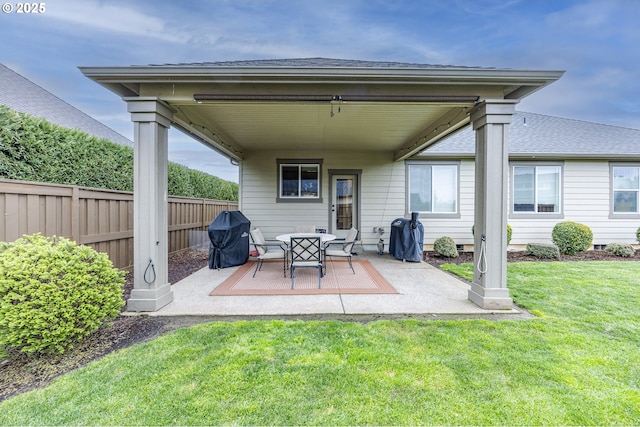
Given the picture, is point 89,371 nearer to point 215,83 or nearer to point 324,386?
point 324,386

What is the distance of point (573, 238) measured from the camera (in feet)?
25.0

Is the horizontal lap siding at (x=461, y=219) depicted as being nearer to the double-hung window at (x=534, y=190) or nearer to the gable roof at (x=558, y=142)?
the gable roof at (x=558, y=142)

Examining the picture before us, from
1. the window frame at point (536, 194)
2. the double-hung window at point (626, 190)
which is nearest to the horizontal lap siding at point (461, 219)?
the window frame at point (536, 194)

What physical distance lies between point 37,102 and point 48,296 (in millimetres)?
10320

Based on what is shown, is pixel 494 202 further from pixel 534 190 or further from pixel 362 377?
pixel 534 190

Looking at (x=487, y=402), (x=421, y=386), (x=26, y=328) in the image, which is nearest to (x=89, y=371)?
(x=26, y=328)

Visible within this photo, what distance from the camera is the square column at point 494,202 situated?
362cm

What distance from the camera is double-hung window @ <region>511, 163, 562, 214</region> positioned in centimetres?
811

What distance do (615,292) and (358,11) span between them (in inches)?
343

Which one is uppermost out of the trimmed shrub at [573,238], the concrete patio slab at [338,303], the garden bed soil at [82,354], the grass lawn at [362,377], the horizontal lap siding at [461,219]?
the horizontal lap siding at [461,219]

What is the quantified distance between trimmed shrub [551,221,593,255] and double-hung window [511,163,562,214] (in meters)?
0.60

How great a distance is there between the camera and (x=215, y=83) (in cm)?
358

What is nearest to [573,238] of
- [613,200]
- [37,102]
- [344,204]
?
[613,200]

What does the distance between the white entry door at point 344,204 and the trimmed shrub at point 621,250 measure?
6908 mm
